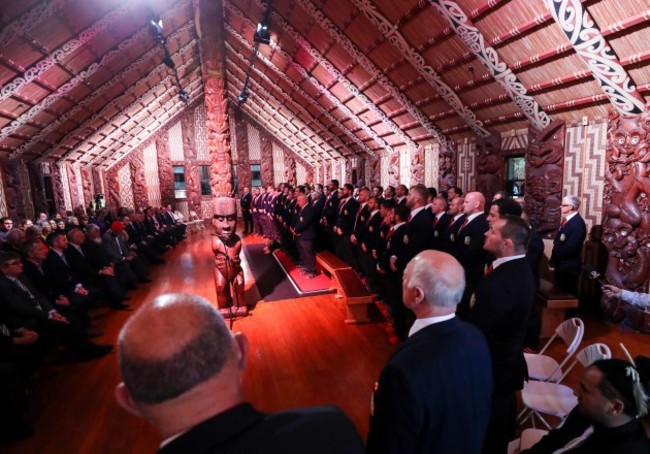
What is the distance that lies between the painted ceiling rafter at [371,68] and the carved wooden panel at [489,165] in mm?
1044

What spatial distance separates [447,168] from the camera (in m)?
7.38

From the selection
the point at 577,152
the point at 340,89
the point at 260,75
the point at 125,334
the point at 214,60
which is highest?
the point at 260,75

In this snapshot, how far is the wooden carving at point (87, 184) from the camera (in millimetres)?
12031

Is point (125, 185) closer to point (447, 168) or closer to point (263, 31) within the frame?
point (263, 31)

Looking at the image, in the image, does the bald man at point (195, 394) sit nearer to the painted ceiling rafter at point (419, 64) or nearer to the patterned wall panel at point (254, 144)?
the painted ceiling rafter at point (419, 64)

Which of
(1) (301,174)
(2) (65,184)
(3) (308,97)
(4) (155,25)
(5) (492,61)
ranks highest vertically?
(4) (155,25)

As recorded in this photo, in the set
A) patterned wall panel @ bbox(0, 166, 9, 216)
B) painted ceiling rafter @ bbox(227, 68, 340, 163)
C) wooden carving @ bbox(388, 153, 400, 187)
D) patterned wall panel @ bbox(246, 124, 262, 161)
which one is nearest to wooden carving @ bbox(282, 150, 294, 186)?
patterned wall panel @ bbox(246, 124, 262, 161)

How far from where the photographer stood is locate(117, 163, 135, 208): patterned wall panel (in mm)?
14435

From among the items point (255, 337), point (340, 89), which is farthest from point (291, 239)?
point (255, 337)

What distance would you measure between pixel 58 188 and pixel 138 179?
458 cm

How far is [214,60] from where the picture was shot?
4.70m

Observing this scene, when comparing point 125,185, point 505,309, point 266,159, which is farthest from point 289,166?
point 505,309

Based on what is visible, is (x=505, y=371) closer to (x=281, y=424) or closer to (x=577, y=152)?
(x=281, y=424)

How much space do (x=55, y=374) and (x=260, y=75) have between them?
9.24 m
